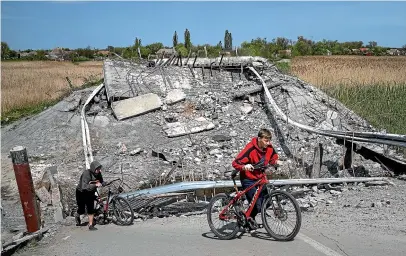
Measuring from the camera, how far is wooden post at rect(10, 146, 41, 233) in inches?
269

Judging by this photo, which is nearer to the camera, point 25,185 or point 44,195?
point 25,185

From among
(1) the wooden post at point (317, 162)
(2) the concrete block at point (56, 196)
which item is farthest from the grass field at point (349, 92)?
(2) the concrete block at point (56, 196)

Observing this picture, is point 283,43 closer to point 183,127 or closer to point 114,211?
point 183,127

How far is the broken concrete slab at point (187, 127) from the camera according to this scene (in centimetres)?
1381

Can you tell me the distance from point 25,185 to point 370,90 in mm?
14611

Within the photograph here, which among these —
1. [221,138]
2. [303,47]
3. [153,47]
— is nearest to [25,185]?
[221,138]

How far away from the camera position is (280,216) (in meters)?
5.82

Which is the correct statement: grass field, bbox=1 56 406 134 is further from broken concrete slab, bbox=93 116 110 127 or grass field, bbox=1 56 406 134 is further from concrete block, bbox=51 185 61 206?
concrete block, bbox=51 185 61 206

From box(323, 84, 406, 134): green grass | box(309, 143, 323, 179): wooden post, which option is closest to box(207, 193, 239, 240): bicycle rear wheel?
box(309, 143, 323, 179): wooden post

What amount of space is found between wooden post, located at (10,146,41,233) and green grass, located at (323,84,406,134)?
411 inches

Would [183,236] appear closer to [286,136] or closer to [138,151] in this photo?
[138,151]

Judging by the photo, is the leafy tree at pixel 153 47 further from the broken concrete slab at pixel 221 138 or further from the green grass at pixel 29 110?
the broken concrete slab at pixel 221 138

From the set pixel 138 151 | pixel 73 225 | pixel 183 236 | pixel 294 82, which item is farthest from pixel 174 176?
pixel 294 82

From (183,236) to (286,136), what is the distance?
779 centimetres
